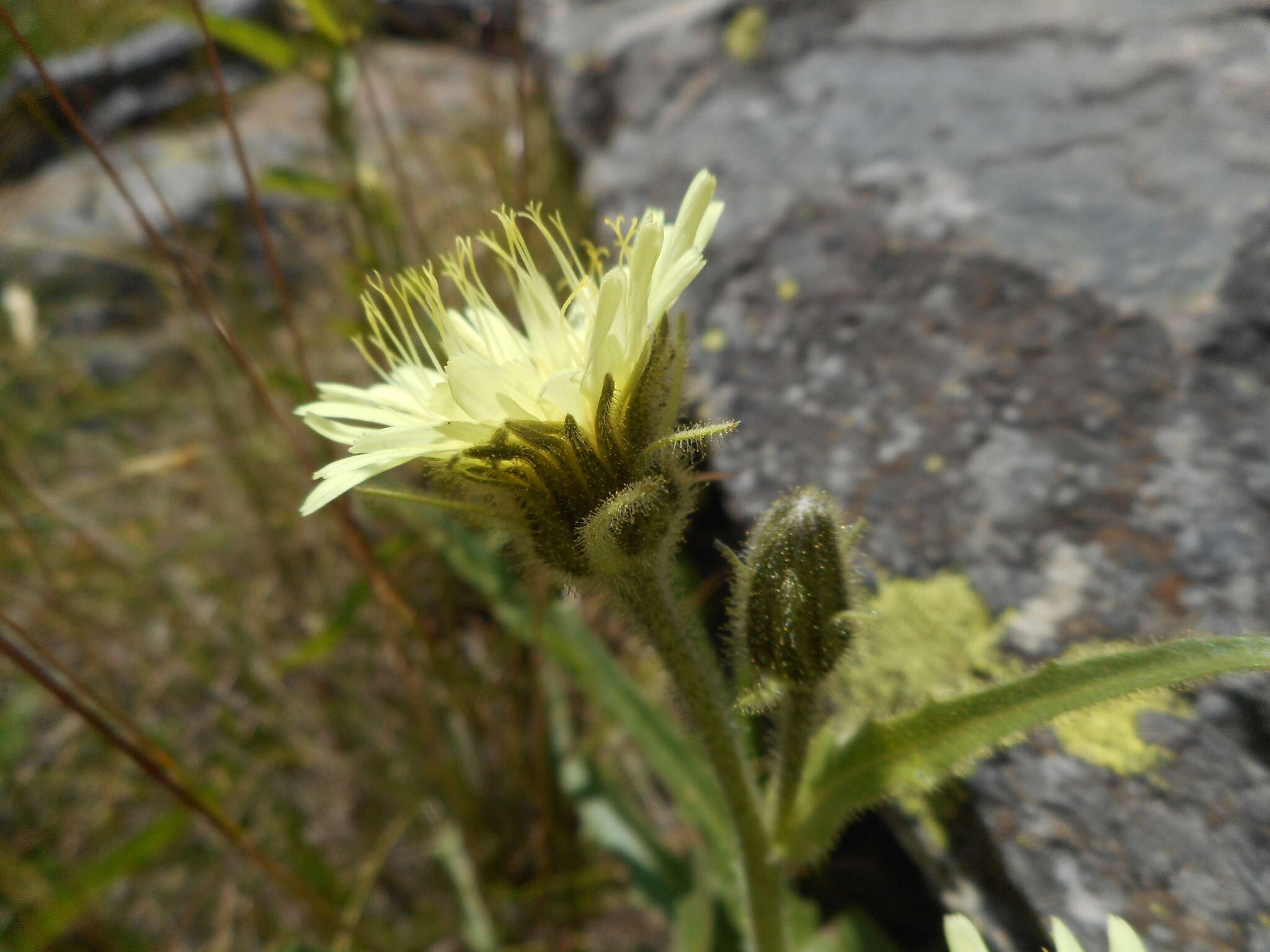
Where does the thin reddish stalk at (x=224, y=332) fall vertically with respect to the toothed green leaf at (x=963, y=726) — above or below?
above

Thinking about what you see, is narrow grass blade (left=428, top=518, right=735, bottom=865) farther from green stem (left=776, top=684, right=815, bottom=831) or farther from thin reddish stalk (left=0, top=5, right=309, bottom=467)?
thin reddish stalk (left=0, top=5, right=309, bottom=467)

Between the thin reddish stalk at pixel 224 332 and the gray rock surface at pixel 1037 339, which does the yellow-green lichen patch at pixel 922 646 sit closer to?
the gray rock surface at pixel 1037 339

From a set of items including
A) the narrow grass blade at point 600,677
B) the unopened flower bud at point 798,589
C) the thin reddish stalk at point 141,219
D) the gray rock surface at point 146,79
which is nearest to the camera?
the unopened flower bud at point 798,589

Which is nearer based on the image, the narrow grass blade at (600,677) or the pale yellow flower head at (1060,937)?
the pale yellow flower head at (1060,937)

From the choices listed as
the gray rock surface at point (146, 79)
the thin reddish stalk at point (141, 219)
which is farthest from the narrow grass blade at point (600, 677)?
the gray rock surface at point (146, 79)

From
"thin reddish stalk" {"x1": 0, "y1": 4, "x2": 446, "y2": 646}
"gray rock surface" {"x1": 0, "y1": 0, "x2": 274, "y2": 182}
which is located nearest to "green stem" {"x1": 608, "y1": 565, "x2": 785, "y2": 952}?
"thin reddish stalk" {"x1": 0, "y1": 4, "x2": 446, "y2": 646}

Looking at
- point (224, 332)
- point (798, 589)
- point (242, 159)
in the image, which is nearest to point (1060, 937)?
point (798, 589)

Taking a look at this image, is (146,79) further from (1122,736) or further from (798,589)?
(1122,736)
